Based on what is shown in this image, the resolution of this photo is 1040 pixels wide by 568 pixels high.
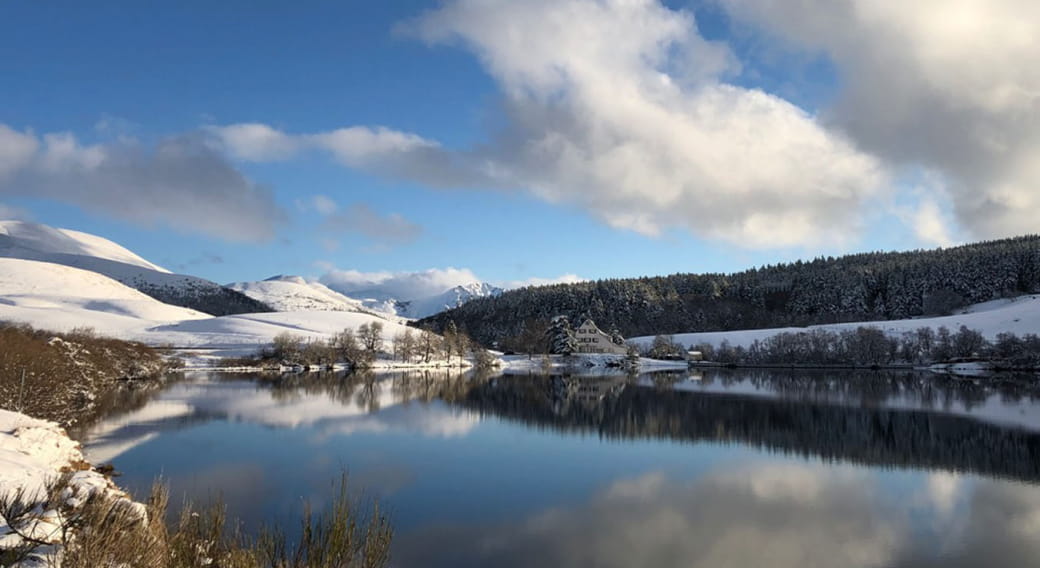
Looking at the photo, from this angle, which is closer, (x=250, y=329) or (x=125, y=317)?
(x=250, y=329)

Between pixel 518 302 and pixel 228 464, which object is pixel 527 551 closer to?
pixel 228 464

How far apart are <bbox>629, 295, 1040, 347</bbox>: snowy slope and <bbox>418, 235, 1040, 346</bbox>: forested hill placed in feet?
28.0

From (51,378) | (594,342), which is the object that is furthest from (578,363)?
(51,378)

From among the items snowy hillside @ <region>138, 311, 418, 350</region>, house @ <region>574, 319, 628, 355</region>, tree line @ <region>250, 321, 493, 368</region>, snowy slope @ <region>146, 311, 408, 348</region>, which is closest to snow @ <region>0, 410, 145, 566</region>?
tree line @ <region>250, 321, 493, 368</region>

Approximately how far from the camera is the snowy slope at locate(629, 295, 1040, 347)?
98.0 m

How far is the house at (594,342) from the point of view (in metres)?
118

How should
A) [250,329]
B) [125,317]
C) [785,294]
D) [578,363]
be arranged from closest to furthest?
[578,363]
[250,329]
[125,317]
[785,294]

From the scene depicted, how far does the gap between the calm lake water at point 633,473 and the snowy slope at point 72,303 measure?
10028cm

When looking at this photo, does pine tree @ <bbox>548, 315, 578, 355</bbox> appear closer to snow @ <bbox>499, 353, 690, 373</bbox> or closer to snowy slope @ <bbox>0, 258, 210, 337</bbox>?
snow @ <bbox>499, 353, 690, 373</bbox>

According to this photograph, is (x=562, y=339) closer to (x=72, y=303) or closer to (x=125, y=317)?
(x=125, y=317)

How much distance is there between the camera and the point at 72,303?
156875mm

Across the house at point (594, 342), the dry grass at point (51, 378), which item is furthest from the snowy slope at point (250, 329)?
the dry grass at point (51, 378)

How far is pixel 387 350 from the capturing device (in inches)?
4493

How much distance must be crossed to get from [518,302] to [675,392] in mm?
121211
